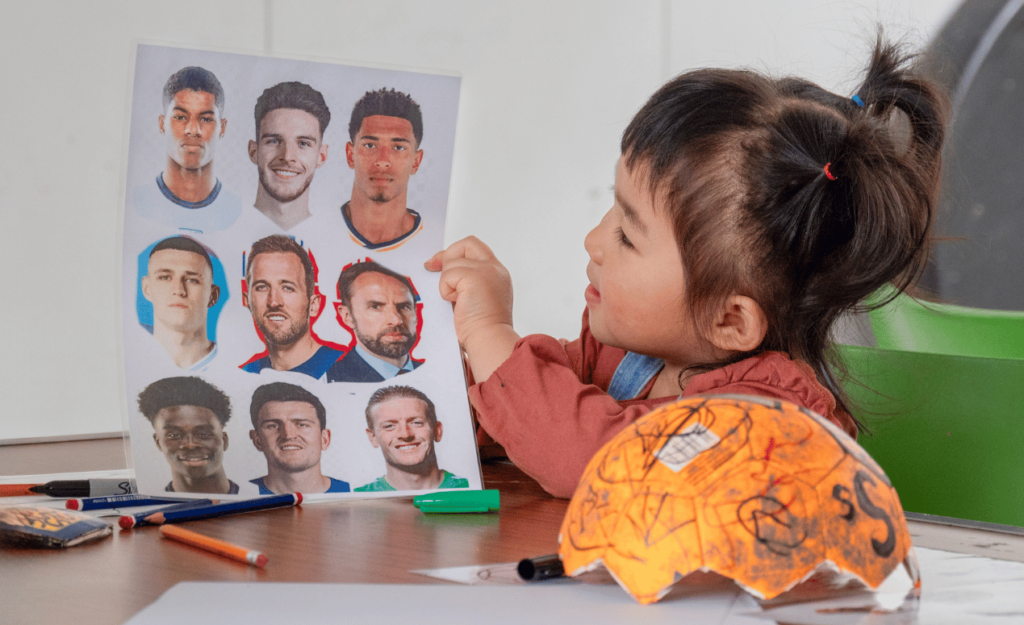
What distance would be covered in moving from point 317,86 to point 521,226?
1640 millimetres

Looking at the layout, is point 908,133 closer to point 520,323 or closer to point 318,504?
point 318,504

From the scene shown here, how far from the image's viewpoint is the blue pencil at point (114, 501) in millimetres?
542

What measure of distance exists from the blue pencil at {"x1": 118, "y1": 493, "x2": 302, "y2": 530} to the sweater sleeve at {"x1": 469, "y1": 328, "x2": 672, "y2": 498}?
6.1 inches

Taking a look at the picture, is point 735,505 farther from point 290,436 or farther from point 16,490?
point 16,490

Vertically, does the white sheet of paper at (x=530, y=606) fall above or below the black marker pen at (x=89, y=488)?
above

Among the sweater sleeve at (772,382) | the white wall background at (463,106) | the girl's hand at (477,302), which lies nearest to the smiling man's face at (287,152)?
the girl's hand at (477,302)

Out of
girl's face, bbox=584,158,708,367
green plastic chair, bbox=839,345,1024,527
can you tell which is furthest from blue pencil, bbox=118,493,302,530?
green plastic chair, bbox=839,345,1024,527

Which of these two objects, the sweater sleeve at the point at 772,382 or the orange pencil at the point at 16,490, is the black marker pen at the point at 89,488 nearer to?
the orange pencil at the point at 16,490

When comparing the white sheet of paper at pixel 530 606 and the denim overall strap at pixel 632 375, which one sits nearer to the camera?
the white sheet of paper at pixel 530 606

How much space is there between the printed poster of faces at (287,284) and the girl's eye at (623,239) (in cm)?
14

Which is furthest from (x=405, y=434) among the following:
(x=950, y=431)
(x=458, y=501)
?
(x=950, y=431)

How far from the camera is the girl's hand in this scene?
0.65 meters

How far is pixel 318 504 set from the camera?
1.84 ft

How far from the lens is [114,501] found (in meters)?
0.54
